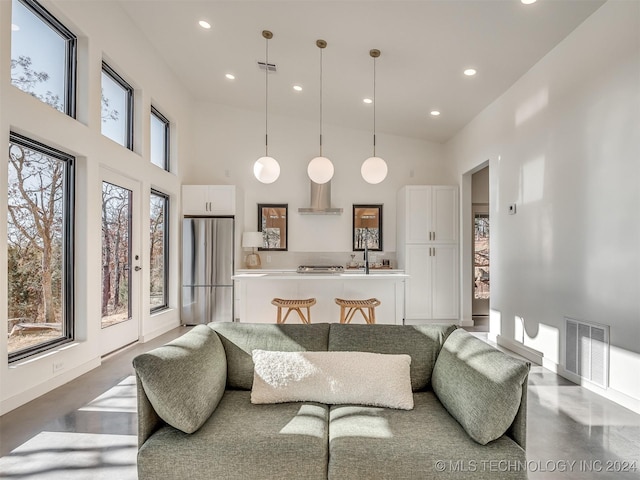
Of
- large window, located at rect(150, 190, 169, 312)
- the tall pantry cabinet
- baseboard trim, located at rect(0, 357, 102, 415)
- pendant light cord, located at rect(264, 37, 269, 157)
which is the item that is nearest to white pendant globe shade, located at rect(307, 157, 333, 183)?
pendant light cord, located at rect(264, 37, 269, 157)

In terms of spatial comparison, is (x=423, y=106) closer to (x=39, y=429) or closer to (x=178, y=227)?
(x=178, y=227)

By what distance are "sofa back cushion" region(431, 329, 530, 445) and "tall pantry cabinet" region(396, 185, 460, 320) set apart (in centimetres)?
404

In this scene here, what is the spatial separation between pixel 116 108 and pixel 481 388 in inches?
184

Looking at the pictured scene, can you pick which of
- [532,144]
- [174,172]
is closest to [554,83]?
[532,144]

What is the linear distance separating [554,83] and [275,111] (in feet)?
14.1

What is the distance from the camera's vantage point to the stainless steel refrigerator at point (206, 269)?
18.7 ft

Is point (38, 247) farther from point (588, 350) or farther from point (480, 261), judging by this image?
point (480, 261)

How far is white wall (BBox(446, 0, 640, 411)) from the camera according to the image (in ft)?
8.87

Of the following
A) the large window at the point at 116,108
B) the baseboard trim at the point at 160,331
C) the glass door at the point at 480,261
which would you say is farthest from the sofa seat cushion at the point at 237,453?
the glass door at the point at 480,261

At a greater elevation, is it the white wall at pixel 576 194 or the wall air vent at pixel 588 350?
the white wall at pixel 576 194

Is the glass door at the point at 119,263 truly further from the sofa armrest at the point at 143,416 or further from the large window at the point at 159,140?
the sofa armrest at the point at 143,416

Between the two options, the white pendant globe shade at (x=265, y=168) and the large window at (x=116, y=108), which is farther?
the large window at (x=116, y=108)

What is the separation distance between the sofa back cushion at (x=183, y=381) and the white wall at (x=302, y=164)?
477 centimetres

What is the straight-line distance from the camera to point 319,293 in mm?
4203
